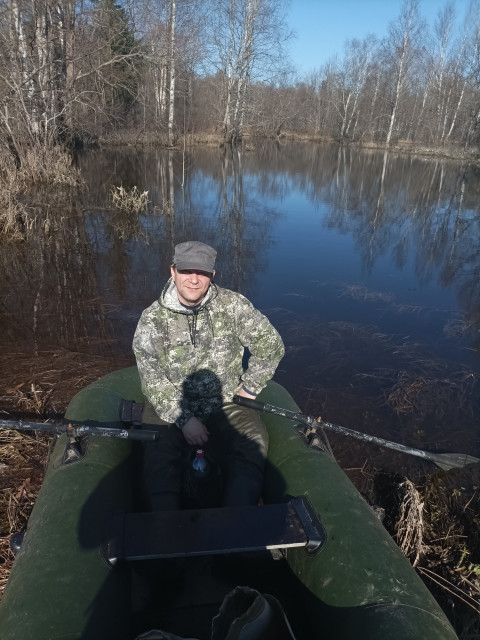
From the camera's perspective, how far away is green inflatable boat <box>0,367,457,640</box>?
65.6 inches

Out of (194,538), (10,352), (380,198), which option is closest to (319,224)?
(380,198)

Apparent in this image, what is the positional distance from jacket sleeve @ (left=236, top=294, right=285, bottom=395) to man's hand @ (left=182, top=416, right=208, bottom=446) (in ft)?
1.45

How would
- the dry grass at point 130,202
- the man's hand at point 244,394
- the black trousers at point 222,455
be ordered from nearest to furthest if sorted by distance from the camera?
the black trousers at point 222,455
the man's hand at point 244,394
the dry grass at point 130,202

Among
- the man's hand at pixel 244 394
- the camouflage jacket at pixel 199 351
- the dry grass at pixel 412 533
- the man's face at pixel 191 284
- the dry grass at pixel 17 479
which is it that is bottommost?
the dry grass at pixel 17 479

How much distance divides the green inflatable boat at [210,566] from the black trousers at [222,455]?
16cm

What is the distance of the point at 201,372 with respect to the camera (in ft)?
9.38

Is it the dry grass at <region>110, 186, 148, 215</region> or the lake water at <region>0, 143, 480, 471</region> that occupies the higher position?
the dry grass at <region>110, 186, 148, 215</region>

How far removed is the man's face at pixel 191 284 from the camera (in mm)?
2588

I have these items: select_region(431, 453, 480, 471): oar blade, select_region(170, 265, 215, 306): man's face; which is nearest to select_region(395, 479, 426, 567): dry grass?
select_region(431, 453, 480, 471): oar blade

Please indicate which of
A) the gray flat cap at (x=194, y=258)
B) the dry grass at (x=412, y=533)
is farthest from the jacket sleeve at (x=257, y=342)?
the dry grass at (x=412, y=533)

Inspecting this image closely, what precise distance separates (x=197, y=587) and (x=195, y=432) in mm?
855

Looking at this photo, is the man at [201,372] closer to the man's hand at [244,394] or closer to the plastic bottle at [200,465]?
the man's hand at [244,394]

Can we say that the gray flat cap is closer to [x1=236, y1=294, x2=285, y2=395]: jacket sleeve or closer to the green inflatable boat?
[x1=236, y1=294, x2=285, y2=395]: jacket sleeve

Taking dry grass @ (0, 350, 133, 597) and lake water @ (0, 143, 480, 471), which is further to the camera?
lake water @ (0, 143, 480, 471)
